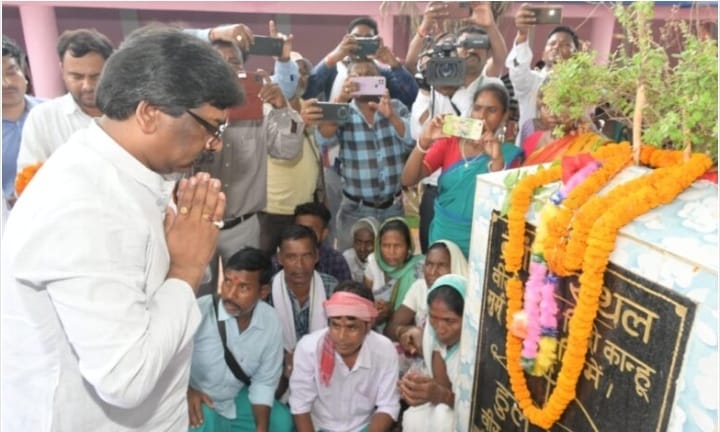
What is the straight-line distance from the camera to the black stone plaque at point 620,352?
3.21 ft

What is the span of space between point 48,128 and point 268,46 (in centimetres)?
116

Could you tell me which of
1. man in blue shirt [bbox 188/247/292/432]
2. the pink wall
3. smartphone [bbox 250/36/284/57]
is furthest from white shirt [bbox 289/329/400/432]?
the pink wall

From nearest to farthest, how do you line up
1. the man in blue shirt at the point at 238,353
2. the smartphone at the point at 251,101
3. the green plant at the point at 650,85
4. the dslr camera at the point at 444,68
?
the green plant at the point at 650,85, the man in blue shirt at the point at 238,353, the smartphone at the point at 251,101, the dslr camera at the point at 444,68

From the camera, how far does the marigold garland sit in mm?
1036

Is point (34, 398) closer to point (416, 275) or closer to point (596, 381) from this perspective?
point (596, 381)

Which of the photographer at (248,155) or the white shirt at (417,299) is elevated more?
the photographer at (248,155)

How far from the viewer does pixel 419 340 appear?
2580mm

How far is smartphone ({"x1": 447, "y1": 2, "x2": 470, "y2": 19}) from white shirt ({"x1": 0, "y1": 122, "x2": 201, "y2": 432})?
243cm

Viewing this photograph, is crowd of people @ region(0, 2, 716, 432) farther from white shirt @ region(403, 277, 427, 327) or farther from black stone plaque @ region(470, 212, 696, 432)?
black stone plaque @ region(470, 212, 696, 432)

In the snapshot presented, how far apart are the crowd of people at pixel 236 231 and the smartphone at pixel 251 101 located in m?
0.01

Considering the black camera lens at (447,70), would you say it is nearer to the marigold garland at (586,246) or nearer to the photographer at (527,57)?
the photographer at (527,57)

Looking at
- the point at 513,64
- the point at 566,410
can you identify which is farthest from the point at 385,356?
the point at 513,64

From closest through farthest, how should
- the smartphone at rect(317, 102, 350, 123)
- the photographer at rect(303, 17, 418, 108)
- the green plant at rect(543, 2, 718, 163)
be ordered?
the green plant at rect(543, 2, 718, 163) → the smartphone at rect(317, 102, 350, 123) → the photographer at rect(303, 17, 418, 108)

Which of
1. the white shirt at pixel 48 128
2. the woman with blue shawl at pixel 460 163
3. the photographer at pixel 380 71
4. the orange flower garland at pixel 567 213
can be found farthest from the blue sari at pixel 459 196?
the white shirt at pixel 48 128
